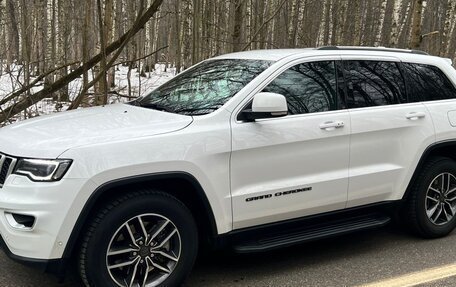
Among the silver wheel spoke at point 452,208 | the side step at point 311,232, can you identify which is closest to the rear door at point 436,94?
the silver wheel spoke at point 452,208

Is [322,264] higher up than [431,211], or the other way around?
[431,211]

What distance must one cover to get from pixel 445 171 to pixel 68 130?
3.70 metres

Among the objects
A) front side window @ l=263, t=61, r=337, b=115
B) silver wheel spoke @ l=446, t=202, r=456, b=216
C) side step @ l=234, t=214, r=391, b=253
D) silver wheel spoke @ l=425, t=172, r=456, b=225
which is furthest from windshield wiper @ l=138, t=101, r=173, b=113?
silver wheel spoke @ l=446, t=202, r=456, b=216

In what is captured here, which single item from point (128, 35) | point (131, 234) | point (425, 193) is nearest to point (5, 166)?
point (131, 234)

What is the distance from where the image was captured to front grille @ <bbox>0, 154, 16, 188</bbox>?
11.1ft

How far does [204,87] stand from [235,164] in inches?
37.9

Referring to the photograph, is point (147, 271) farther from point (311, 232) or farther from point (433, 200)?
point (433, 200)

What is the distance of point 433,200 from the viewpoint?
509 cm

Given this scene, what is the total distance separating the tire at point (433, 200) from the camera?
4949mm

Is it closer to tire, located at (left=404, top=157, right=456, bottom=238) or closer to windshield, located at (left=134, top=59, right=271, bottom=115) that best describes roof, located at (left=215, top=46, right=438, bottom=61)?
windshield, located at (left=134, top=59, right=271, bottom=115)

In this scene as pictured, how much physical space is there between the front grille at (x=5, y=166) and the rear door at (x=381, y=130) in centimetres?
276

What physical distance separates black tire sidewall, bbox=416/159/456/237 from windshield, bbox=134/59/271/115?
79.9 inches

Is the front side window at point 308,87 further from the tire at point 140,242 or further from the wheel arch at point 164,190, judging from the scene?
the tire at point 140,242

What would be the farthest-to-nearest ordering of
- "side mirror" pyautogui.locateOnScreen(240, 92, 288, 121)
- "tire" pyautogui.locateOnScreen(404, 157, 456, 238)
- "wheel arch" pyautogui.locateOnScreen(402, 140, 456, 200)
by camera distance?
"tire" pyautogui.locateOnScreen(404, 157, 456, 238) < "wheel arch" pyautogui.locateOnScreen(402, 140, 456, 200) < "side mirror" pyautogui.locateOnScreen(240, 92, 288, 121)
